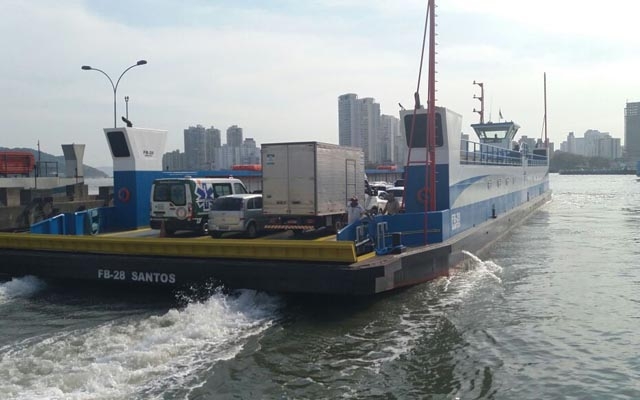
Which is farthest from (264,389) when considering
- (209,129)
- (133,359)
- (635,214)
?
(209,129)

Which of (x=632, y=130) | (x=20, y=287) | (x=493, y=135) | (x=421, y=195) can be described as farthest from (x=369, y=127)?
(x=632, y=130)

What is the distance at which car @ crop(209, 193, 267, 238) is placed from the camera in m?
15.3

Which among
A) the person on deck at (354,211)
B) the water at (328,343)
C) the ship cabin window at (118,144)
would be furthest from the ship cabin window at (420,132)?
the ship cabin window at (118,144)

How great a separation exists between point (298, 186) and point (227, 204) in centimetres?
185

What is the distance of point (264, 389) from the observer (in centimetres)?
778

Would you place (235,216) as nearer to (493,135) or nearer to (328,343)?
(328,343)

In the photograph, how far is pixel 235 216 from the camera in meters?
15.2

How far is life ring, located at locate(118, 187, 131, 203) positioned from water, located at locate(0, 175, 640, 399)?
15.0ft

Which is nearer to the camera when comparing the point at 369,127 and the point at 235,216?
the point at 235,216

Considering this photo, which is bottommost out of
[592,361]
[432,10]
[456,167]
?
[592,361]

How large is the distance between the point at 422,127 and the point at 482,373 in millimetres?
7230

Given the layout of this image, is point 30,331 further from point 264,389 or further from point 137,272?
point 264,389

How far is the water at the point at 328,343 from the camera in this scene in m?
7.85

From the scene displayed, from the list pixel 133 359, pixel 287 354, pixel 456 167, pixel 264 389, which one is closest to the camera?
pixel 264 389
